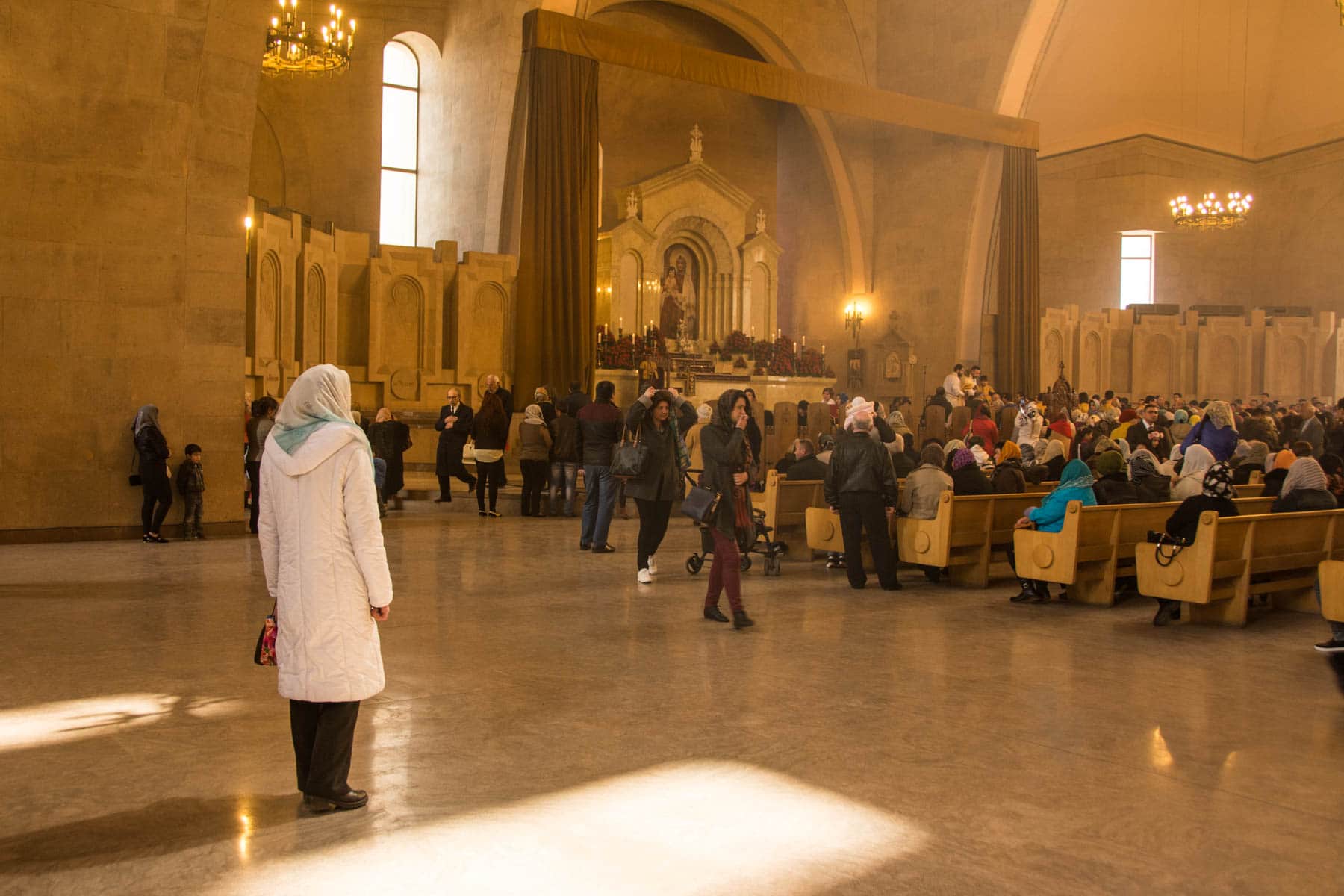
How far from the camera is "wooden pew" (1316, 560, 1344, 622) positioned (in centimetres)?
569

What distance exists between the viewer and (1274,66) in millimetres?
28578

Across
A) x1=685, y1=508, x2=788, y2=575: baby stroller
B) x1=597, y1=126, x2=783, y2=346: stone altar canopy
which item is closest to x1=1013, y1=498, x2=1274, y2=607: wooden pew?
x1=685, y1=508, x2=788, y2=575: baby stroller

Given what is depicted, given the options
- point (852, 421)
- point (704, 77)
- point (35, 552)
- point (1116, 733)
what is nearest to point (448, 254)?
point (704, 77)

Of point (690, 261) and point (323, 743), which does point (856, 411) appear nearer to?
point (323, 743)

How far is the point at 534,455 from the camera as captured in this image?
11922 mm

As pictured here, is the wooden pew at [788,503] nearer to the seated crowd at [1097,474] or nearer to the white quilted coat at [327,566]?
the seated crowd at [1097,474]

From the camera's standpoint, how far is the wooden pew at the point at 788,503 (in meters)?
9.41

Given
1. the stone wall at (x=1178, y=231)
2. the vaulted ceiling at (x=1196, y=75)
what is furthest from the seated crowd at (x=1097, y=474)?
the vaulted ceiling at (x=1196, y=75)

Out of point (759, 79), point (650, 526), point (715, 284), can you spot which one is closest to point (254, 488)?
point (650, 526)

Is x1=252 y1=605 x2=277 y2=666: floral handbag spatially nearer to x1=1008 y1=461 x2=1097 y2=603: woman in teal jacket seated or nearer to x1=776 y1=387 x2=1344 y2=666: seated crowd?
x1=776 y1=387 x2=1344 y2=666: seated crowd

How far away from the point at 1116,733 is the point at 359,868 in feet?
9.57

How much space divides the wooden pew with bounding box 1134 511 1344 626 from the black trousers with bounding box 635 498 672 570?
3042 millimetres

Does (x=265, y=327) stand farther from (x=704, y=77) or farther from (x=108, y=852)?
(x=108, y=852)

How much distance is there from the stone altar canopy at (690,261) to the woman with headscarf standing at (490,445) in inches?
357
